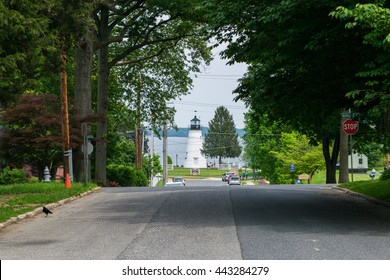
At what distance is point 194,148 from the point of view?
161250 mm

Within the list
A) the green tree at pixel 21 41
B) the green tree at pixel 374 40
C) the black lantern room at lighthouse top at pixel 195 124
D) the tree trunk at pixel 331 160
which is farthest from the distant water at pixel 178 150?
the green tree at pixel 374 40

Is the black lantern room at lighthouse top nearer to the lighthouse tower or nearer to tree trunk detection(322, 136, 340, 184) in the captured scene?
the lighthouse tower

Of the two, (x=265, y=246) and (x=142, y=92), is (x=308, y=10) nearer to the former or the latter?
(x=265, y=246)

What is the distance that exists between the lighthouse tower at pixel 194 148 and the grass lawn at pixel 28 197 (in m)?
134

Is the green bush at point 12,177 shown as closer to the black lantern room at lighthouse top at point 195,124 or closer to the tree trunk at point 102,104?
the tree trunk at point 102,104

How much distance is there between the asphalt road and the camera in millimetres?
10039

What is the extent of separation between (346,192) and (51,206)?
12682 millimetres

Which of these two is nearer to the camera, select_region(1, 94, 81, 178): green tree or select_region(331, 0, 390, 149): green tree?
select_region(331, 0, 390, 149): green tree

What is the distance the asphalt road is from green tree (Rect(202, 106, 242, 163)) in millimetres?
Result: 159738

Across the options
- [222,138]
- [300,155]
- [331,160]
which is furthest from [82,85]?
[222,138]

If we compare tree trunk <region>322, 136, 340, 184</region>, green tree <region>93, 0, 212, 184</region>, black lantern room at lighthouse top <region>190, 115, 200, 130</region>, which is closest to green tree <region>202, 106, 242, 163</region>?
black lantern room at lighthouse top <region>190, 115, 200, 130</region>

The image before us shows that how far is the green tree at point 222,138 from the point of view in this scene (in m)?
180

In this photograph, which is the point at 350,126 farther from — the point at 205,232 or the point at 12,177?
the point at 12,177

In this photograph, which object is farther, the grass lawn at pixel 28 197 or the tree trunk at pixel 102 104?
the tree trunk at pixel 102 104
